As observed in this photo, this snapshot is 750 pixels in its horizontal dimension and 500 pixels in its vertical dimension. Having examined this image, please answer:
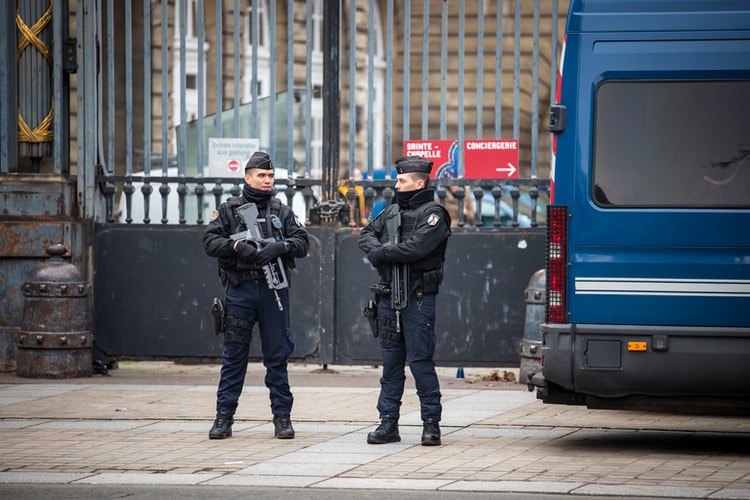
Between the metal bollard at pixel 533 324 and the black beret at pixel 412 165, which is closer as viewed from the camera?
the black beret at pixel 412 165

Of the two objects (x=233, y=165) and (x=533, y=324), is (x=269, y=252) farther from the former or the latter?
(x=233, y=165)

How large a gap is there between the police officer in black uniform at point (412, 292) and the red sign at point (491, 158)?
10.8 ft

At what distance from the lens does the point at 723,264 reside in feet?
26.5

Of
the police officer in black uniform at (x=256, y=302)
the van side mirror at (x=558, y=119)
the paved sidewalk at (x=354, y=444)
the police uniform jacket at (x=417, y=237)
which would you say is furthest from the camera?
the police officer in black uniform at (x=256, y=302)

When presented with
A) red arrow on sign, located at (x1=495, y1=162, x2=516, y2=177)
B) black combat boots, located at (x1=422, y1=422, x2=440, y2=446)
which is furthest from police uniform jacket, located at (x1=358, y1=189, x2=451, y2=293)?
red arrow on sign, located at (x1=495, y1=162, x2=516, y2=177)

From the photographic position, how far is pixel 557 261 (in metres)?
8.29

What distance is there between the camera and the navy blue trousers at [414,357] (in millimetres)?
8656

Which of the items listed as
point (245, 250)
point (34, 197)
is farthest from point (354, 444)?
point (34, 197)

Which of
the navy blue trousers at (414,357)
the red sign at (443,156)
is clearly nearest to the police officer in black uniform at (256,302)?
the navy blue trousers at (414,357)

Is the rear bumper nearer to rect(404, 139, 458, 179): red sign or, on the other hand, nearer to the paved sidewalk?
the paved sidewalk

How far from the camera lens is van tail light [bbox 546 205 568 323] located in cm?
827

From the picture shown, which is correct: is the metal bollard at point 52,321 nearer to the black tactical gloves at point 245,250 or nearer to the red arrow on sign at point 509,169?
the black tactical gloves at point 245,250

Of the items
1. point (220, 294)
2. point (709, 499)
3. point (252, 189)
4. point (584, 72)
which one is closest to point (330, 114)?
point (220, 294)

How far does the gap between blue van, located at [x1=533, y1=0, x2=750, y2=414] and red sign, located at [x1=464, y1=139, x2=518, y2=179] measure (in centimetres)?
368
